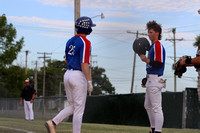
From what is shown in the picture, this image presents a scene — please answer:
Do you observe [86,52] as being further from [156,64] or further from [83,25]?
[156,64]

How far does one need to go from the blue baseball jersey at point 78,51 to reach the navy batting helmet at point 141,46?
1.32 m

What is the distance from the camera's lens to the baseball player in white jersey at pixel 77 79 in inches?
262

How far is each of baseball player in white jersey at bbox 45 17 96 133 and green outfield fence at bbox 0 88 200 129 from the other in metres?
10.6


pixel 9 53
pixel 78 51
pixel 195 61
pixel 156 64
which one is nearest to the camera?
pixel 195 61

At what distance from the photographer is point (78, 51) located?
267 inches

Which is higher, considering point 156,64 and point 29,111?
point 156,64

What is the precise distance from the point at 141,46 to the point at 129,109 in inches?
531

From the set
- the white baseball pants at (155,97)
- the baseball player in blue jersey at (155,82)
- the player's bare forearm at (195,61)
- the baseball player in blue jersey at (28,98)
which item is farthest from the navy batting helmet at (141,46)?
the baseball player in blue jersey at (28,98)

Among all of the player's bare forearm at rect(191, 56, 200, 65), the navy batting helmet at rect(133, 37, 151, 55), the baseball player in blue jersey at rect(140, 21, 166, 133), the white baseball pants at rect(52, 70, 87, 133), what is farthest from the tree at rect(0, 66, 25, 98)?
the player's bare forearm at rect(191, 56, 200, 65)

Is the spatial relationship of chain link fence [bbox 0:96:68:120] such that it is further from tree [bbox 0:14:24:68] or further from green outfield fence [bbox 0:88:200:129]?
tree [bbox 0:14:24:68]

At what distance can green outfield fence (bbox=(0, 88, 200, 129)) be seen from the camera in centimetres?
1655

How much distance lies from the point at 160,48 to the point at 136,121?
12831 millimetres

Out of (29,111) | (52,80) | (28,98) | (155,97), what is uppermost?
(155,97)

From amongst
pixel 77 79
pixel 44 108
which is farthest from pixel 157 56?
pixel 44 108
